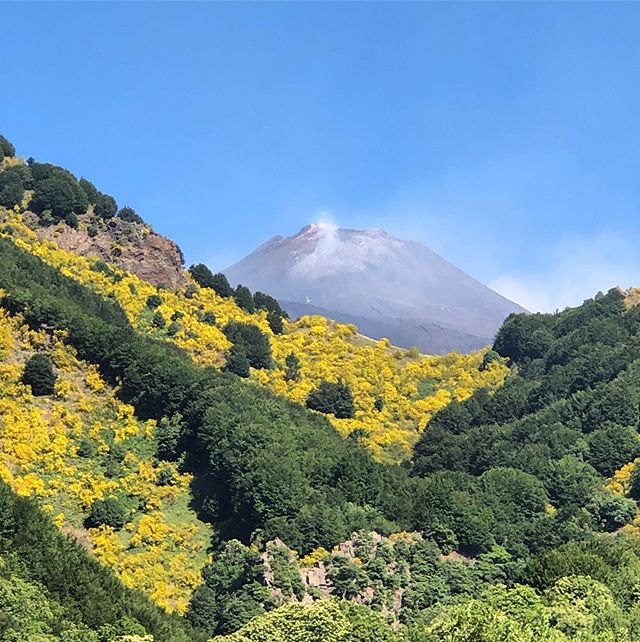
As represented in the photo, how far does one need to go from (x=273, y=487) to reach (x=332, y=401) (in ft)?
114

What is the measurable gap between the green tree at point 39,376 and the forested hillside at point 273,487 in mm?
182

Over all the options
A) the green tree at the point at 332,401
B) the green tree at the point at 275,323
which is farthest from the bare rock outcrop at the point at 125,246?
the green tree at the point at 332,401

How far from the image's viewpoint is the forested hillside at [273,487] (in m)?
45.1

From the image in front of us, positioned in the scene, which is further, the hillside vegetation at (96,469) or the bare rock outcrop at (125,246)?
the bare rock outcrop at (125,246)

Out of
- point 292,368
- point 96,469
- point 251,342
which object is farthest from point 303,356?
point 96,469

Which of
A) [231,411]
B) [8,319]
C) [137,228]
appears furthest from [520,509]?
[137,228]

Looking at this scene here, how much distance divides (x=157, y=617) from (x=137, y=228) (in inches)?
2928

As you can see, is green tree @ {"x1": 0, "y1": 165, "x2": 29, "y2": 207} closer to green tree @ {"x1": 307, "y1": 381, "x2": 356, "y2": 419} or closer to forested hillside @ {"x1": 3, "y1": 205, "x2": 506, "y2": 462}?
forested hillside @ {"x1": 3, "y1": 205, "x2": 506, "y2": 462}

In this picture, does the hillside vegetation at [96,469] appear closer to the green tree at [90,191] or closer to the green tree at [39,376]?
the green tree at [39,376]

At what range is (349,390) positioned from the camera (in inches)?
3969

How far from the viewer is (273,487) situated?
6397cm

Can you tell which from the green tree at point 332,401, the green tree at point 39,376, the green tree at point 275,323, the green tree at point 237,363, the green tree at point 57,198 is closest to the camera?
the green tree at point 39,376

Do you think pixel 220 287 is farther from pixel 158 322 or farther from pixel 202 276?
pixel 158 322

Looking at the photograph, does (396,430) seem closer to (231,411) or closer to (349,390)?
(349,390)
